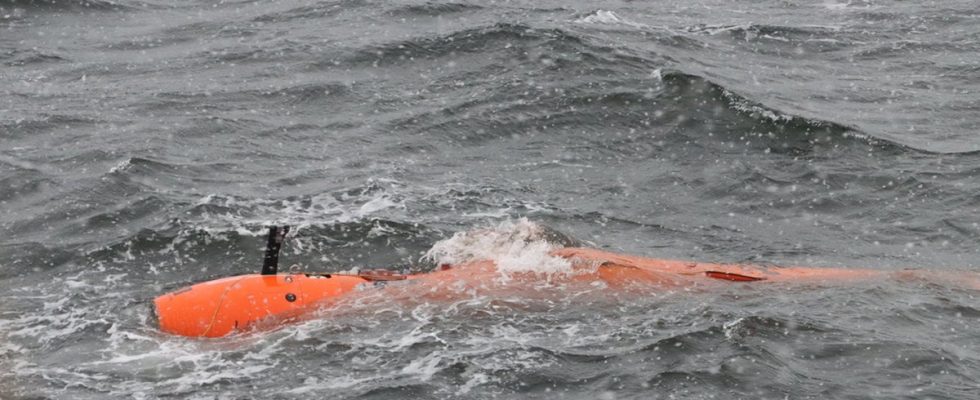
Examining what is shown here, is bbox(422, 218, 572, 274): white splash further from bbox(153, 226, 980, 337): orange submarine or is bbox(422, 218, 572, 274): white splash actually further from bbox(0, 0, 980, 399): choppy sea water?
bbox(0, 0, 980, 399): choppy sea water

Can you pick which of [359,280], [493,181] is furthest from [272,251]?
[493,181]

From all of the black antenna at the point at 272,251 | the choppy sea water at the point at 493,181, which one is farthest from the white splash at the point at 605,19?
the black antenna at the point at 272,251

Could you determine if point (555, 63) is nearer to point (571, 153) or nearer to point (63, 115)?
point (571, 153)

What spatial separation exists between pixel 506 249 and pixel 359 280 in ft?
6.07

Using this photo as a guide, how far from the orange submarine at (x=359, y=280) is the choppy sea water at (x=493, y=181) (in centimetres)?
21

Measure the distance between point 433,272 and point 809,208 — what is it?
549 centimetres

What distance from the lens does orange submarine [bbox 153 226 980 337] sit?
12.1 meters

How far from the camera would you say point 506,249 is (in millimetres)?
13797

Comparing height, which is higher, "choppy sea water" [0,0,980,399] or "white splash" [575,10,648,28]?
"white splash" [575,10,648,28]

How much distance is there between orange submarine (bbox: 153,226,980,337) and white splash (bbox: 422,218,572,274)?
135 mm

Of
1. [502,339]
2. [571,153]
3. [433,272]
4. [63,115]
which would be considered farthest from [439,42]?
[502,339]

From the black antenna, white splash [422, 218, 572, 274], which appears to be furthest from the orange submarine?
white splash [422, 218, 572, 274]

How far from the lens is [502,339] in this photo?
1198 centimetres

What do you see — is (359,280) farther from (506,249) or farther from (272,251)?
(506,249)
